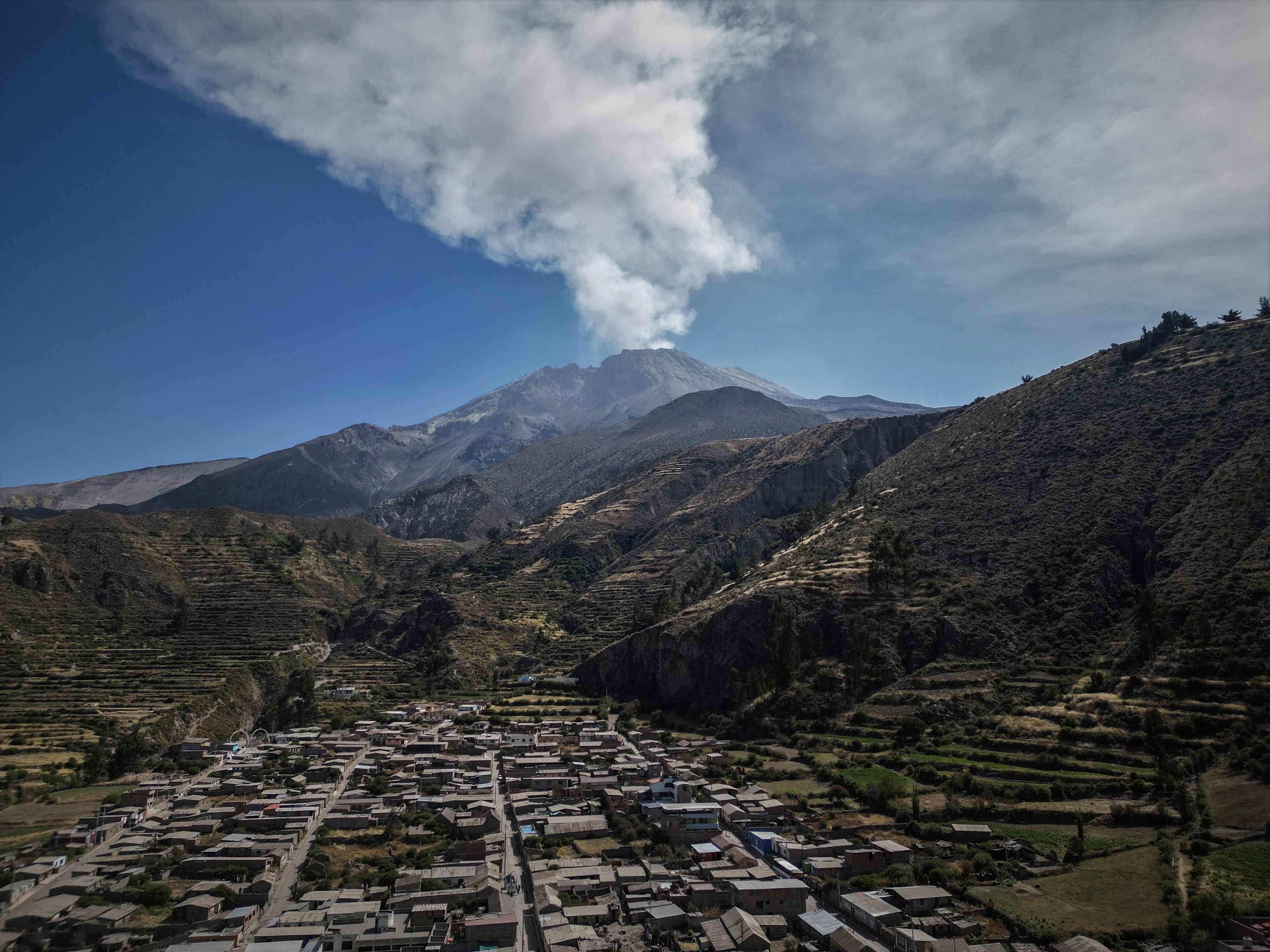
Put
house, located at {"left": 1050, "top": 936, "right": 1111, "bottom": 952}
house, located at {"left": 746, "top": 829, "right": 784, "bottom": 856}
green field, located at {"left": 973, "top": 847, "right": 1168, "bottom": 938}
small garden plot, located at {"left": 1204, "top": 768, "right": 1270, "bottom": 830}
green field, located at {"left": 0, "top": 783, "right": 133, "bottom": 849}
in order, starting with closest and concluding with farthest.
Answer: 1. house, located at {"left": 1050, "top": 936, "right": 1111, "bottom": 952}
2. green field, located at {"left": 973, "top": 847, "right": 1168, "bottom": 938}
3. small garden plot, located at {"left": 1204, "top": 768, "right": 1270, "bottom": 830}
4. house, located at {"left": 746, "top": 829, "right": 784, "bottom": 856}
5. green field, located at {"left": 0, "top": 783, "right": 133, "bottom": 849}

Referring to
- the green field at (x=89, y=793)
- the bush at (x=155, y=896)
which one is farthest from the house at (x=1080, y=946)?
the green field at (x=89, y=793)

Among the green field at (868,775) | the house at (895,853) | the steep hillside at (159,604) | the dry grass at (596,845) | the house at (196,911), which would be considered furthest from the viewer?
the steep hillside at (159,604)

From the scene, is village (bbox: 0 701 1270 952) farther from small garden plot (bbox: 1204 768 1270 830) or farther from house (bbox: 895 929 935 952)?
small garden plot (bbox: 1204 768 1270 830)

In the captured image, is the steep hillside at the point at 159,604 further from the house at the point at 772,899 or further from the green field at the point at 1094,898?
the green field at the point at 1094,898

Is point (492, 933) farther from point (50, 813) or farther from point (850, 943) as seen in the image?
point (50, 813)

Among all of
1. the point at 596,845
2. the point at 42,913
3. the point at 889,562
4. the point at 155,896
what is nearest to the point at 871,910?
the point at 596,845

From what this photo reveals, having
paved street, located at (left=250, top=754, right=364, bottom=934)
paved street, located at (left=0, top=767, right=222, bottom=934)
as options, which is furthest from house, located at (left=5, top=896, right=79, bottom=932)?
paved street, located at (left=250, top=754, right=364, bottom=934)
